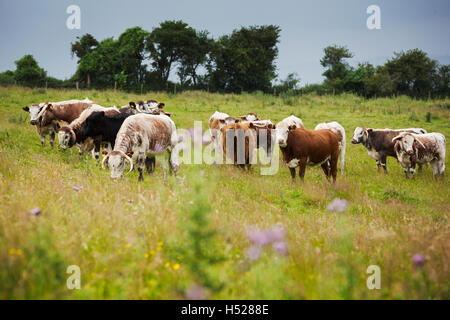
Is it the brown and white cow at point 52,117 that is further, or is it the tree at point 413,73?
the tree at point 413,73

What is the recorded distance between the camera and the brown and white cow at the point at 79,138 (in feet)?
33.4

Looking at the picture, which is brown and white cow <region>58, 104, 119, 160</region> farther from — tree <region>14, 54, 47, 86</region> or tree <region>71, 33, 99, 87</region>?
tree <region>14, 54, 47, 86</region>

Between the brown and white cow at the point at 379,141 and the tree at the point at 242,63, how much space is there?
112ft

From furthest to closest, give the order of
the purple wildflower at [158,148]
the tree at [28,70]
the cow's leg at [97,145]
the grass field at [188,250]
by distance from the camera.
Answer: the tree at [28,70] < the cow's leg at [97,145] < the purple wildflower at [158,148] < the grass field at [188,250]

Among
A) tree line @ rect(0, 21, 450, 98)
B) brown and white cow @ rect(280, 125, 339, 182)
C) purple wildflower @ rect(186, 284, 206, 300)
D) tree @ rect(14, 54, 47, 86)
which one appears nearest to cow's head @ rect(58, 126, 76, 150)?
brown and white cow @ rect(280, 125, 339, 182)

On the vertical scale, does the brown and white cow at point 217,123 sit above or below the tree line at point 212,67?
below

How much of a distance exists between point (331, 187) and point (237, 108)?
59.6 ft

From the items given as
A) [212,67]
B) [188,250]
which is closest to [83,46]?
[212,67]

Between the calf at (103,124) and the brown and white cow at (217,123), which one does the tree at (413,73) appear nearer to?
the brown and white cow at (217,123)

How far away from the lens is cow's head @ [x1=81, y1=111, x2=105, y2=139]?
10039mm

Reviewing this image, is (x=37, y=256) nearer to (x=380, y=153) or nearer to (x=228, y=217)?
(x=228, y=217)

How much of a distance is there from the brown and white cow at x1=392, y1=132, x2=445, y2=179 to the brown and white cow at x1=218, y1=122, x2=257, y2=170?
4.85 m

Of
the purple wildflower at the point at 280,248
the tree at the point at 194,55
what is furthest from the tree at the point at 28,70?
the purple wildflower at the point at 280,248
